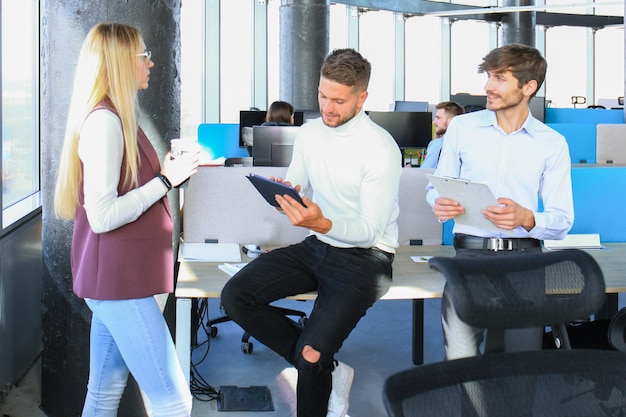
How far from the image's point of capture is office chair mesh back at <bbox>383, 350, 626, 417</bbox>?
1.36m

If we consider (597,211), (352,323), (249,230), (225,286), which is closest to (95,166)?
(225,286)

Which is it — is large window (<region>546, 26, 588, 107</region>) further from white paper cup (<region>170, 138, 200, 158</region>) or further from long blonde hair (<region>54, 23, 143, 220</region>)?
long blonde hair (<region>54, 23, 143, 220</region>)

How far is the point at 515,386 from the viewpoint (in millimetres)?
1444

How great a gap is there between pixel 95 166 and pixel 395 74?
45.1 ft

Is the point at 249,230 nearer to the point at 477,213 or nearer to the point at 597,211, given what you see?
the point at 477,213

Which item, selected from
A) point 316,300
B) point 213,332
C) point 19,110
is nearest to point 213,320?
point 213,332

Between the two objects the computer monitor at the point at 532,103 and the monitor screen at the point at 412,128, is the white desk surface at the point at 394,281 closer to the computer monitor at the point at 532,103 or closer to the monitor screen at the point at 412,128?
the monitor screen at the point at 412,128

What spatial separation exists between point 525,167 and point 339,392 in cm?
102

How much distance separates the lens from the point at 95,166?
2078 millimetres

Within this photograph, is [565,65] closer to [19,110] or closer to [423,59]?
[423,59]

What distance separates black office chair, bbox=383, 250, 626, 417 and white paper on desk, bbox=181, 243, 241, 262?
183 centimetres

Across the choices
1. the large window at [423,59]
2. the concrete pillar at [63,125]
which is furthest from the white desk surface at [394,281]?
the large window at [423,59]

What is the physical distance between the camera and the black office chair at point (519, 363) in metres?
1.39

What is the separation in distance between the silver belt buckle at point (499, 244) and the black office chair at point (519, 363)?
1197 millimetres
